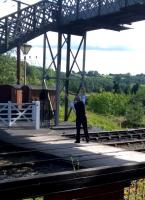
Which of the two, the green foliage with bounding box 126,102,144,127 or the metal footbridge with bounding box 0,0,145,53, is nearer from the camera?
the metal footbridge with bounding box 0,0,145,53

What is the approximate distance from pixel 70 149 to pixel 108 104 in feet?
112

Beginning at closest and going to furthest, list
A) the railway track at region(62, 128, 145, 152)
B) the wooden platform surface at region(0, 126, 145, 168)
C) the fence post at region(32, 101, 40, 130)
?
the wooden platform surface at region(0, 126, 145, 168)
the railway track at region(62, 128, 145, 152)
the fence post at region(32, 101, 40, 130)

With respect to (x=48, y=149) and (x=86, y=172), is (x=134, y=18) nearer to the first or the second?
(x=48, y=149)

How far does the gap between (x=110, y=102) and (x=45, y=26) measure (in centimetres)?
2658

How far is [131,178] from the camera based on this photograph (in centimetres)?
313

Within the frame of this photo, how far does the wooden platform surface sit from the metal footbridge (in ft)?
17.2

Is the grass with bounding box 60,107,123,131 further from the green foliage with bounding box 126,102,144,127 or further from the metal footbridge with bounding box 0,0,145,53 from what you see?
the metal footbridge with bounding box 0,0,145,53

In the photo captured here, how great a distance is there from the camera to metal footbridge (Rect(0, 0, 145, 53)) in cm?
2050

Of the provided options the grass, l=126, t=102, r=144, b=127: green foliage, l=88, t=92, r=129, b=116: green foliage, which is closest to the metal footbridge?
the grass

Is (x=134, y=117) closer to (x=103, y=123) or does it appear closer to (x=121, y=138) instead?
(x=103, y=123)

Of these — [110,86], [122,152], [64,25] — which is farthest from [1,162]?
[110,86]

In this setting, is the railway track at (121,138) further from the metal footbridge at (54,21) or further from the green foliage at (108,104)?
the green foliage at (108,104)

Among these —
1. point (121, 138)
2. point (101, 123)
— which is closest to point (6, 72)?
point (101, 123)

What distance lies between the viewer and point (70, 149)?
1452cm
